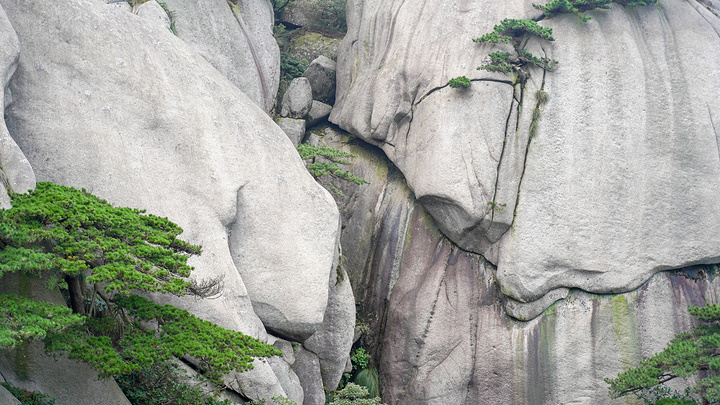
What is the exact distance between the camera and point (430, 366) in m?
15.1

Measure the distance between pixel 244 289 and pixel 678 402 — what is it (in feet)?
29.1

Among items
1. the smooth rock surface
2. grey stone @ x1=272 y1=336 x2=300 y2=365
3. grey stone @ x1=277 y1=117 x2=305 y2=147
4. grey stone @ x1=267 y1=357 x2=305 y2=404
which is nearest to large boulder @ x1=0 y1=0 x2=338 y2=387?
grey stone @ x1=272 y1=336 x2=300 y2=365

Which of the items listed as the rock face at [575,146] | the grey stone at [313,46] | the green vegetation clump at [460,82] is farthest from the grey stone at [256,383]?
the grey stone at [313,46]

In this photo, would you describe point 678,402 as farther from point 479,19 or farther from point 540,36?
point 479,19

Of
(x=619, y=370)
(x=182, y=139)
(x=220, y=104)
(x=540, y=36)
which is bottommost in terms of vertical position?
(x=619, y=370)

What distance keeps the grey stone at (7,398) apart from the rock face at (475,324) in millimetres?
9842

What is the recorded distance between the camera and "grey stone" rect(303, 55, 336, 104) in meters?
19.6

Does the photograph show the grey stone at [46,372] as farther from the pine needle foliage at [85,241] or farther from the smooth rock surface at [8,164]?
the smooth rock surface at [8,164]

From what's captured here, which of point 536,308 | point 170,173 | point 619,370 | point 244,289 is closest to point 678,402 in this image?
point 619,370

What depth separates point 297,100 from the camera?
18.5m

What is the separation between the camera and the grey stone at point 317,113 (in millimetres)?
18906

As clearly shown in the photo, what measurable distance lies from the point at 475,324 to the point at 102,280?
10.5 metres

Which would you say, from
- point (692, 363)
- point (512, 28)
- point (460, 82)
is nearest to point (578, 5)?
point (512, 28)

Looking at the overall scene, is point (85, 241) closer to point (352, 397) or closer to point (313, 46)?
point (352, 397)
